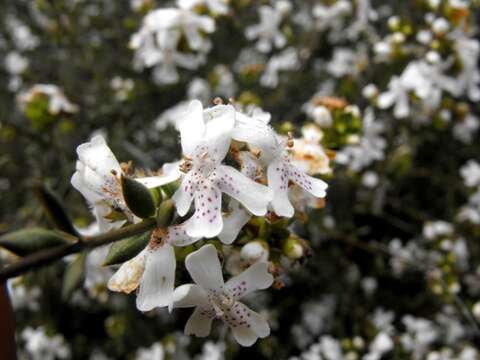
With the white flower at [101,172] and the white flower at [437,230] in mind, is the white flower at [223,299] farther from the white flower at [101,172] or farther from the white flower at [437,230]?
the white flower at [437,230]

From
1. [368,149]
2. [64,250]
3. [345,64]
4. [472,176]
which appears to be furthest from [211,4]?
[64,250]

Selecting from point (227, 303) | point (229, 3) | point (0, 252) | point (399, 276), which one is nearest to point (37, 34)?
point (229, 3)

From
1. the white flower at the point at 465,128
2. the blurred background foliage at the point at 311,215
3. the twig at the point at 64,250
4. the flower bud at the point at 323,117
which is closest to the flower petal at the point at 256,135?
the twig at the point at 64,250

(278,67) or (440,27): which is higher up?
(440,27)

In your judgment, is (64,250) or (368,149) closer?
(64,250)

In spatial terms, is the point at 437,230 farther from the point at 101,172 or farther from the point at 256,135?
the point at 101,172
